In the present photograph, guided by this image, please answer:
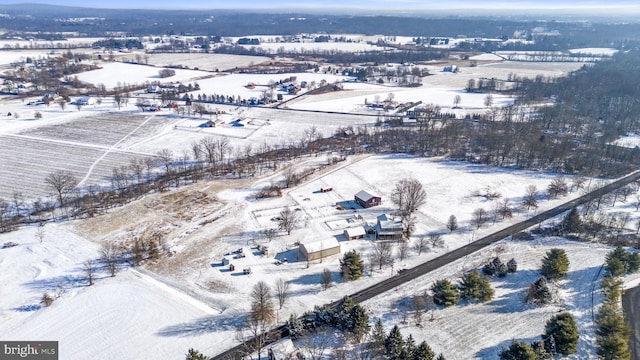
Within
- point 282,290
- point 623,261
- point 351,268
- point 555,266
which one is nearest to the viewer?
point 282,290

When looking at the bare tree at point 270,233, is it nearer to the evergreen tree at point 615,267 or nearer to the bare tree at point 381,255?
the bare tree at point 381,255

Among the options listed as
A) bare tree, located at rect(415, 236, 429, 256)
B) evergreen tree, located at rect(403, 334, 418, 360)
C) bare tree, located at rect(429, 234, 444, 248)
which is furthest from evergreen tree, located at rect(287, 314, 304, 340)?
bare tree, located at rect(429, 234, 444, 248)

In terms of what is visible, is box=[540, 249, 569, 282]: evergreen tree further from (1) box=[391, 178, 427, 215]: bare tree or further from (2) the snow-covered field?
(1) box=[391, 178, 427, 215]: bare tree

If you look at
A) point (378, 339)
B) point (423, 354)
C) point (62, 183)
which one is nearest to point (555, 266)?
point (423, 354)

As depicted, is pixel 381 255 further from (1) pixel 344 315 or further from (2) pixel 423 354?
(2) pixel 423 354

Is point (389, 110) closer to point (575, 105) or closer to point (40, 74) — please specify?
point (575, 105)

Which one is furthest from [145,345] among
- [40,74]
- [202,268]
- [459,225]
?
[40,74]
